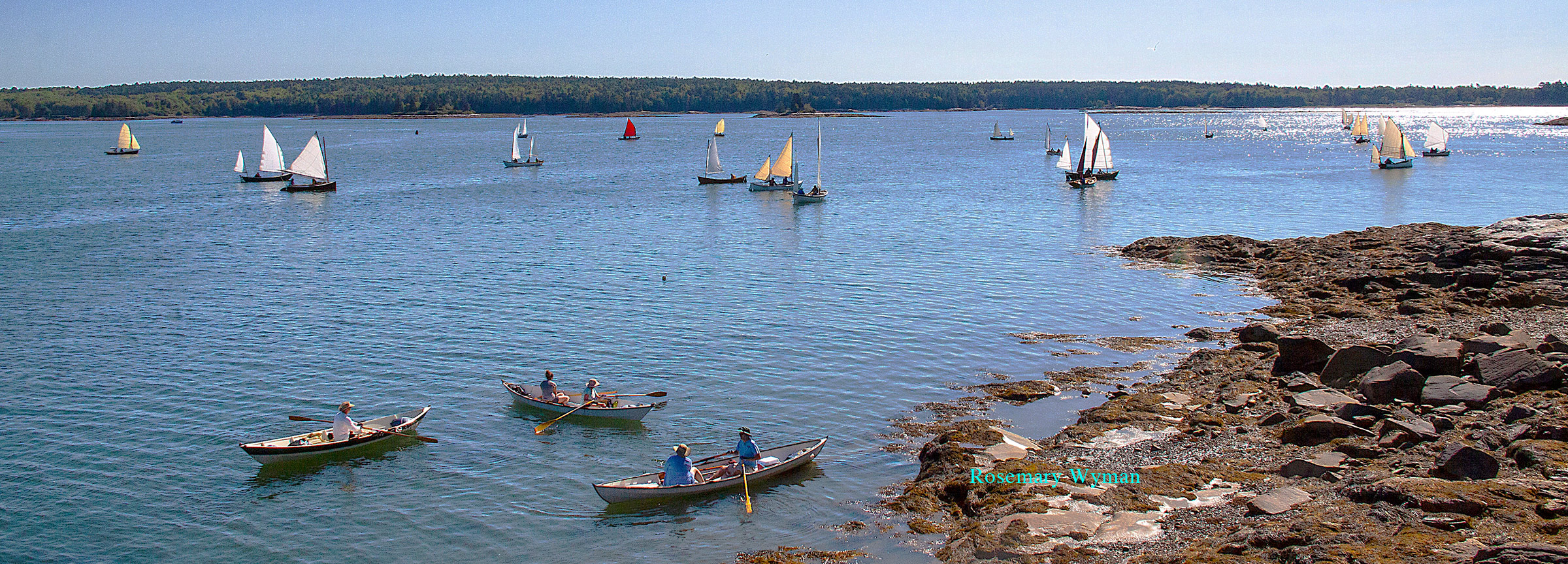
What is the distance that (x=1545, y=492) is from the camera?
48.9 ft

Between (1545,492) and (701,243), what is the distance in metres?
43.1

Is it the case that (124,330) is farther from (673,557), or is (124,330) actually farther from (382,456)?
(673,557)

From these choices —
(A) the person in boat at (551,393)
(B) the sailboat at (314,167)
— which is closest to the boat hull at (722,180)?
(B) the sailboat at (314,167)

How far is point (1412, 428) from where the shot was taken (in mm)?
18609

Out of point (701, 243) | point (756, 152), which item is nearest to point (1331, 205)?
point (701, 243)

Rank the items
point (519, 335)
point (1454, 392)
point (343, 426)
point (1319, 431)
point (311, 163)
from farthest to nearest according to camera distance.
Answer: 1. point (311, 163)
2. point (519, 335)
3. point (343, 426)
4. point (1454, 392)
5. point (1319, 431)

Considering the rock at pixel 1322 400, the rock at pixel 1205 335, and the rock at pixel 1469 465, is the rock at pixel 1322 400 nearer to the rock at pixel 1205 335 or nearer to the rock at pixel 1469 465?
the rock at pixel 1469 465

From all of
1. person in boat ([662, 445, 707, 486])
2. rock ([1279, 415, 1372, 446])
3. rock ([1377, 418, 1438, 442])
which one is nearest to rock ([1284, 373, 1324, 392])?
rock ([1279, 415, 1372, 446])

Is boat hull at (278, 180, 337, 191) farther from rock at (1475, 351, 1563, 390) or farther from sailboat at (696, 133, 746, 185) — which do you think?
rock at (1475, 351, 1563, 390)

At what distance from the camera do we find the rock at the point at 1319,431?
763 inches

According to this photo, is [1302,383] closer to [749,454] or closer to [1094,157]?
[749,454]

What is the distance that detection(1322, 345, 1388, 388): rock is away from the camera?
2300cm

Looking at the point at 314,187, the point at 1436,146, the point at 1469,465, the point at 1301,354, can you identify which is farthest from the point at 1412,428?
the point at 1436,146

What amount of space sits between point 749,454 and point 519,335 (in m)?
15.2
